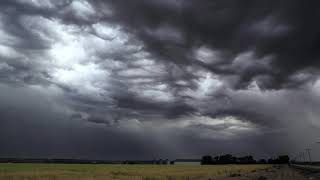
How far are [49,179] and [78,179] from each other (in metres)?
3.79

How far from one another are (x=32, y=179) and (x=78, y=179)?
5.92 m

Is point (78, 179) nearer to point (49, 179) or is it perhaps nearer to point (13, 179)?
point (49, 179)

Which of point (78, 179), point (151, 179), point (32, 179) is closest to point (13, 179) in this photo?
point (32, 179)

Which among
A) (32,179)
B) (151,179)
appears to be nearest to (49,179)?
(32,179)

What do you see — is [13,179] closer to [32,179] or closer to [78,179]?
[32,179]

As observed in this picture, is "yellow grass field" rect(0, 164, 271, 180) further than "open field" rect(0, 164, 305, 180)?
Yes

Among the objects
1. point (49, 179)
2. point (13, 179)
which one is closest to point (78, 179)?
point (49, 179)

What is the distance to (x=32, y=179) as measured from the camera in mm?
51188

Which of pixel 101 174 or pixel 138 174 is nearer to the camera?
pixel 101 174

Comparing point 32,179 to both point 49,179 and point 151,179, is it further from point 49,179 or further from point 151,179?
point 151,179

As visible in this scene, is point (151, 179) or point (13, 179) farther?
point (151, 179)

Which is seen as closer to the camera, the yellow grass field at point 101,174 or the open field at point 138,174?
the open field at point 138,174

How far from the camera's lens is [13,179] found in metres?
50.7

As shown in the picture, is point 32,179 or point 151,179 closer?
point 32,179
